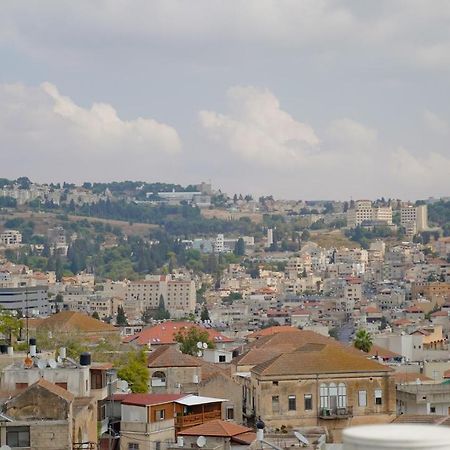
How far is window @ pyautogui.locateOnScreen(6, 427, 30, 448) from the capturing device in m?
24.3

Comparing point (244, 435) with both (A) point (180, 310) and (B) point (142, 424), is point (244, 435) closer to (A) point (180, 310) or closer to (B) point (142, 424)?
(B) point (142, 424)

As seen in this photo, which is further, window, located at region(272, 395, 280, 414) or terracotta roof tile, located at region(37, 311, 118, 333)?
terracotta roof tile, located at region(37, 311, 118, 333)

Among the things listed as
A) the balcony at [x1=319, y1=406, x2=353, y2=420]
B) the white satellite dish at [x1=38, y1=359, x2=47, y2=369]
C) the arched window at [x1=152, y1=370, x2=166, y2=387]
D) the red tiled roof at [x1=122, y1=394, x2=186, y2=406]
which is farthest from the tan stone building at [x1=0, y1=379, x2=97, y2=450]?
the arched window at [x1=152, y1=370, x2=166, y2=387]

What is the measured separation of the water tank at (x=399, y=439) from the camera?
7500 millimetres

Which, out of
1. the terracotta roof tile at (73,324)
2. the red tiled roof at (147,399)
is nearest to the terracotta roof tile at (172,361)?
the red tiled roof at (147,399)

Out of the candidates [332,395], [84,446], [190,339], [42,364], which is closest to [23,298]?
[190,339]

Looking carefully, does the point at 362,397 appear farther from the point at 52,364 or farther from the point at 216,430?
the point at 52,364

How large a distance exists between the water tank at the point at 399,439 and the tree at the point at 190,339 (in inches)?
1935

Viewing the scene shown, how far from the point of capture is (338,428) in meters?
36.2

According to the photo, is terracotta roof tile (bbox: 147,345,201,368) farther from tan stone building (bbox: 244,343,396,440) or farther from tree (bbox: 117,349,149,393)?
tan stone building (bbox: 244,343,396,440)

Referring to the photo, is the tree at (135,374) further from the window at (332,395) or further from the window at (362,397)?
the window at (362,397)

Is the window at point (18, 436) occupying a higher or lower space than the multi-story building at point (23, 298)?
higher

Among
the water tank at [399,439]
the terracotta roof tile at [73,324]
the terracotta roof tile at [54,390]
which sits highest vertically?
the water tank at [399,439]

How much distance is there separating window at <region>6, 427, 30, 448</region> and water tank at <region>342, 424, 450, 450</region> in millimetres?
17285
